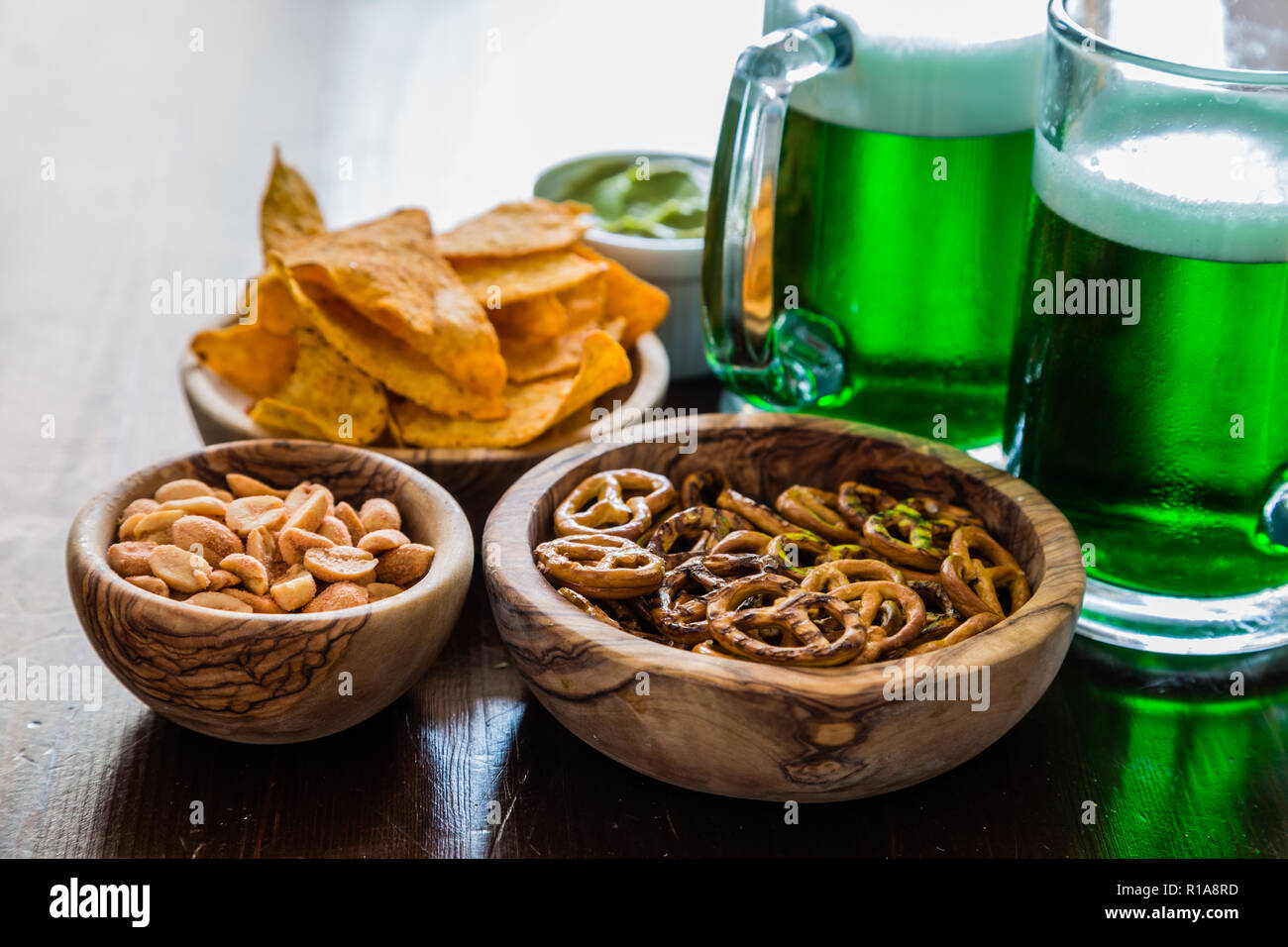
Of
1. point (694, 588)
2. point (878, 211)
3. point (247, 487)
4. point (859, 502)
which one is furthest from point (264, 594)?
point (878, 211)

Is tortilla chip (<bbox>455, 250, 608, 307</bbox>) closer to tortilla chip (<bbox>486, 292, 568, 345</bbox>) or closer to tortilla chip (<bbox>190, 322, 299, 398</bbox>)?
tortilla chip (<bbox>486, 292, 568, 345</bbox>)

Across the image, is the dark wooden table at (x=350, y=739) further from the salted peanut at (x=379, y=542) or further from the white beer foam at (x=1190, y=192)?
the white beer foam at (x=1190, y=192)

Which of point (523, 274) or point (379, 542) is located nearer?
point (379, 542)

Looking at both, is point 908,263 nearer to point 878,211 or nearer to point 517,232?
point 878,211

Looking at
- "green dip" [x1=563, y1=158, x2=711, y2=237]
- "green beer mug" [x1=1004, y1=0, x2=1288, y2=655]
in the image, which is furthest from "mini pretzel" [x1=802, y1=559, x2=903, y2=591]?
"green dip" [x1=563, y1=158, x2=711, y2=237]

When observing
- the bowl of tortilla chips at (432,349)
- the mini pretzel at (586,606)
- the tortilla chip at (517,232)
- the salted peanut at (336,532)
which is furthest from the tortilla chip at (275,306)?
the mini pretzel at (586,606)
